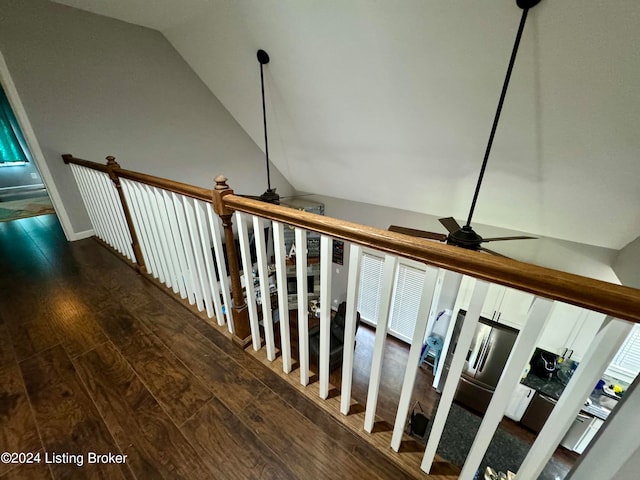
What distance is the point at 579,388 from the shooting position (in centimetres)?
58

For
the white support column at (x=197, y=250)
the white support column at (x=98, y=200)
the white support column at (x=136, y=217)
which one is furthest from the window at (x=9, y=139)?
the white support column at (x=197, y=250)

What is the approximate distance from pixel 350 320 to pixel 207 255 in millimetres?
917

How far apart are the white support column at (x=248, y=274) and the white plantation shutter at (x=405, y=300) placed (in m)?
3.82

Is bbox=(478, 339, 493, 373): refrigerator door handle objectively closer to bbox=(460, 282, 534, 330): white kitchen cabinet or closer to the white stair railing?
bbox=(460, 282, 534, 330): white kitchen cabinet

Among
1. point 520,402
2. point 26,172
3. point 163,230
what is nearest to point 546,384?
point 520,402

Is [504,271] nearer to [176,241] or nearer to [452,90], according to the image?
[176,241]

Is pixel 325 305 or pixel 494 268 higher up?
pixel 494 268

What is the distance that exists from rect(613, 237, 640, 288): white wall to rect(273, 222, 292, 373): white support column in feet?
10.7

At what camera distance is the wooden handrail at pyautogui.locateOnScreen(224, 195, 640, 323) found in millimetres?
502

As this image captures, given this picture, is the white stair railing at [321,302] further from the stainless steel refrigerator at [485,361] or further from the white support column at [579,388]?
the stainless steel refrigerator at [485,361]

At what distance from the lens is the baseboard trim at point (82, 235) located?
298 cm

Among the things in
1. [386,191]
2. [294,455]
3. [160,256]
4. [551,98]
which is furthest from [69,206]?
[551,98]

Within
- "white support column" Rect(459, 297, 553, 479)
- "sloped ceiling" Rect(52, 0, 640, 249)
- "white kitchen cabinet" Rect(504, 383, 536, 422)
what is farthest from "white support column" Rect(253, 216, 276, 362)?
"white kitchen cabinet" Rect(504, 383, 536, 422)

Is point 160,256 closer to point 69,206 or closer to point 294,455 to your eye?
point 294,455
